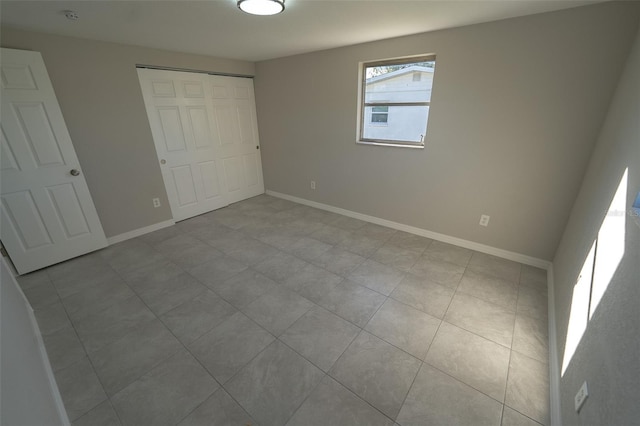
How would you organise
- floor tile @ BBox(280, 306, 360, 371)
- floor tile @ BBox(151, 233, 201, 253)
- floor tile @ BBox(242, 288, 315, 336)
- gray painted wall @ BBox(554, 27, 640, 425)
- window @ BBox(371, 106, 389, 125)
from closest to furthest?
gray painted wall @ BBox(554, 27, 640, 425) → floor tile @ BBox(280, 306, 360, 371) → floor tile @ BBox(242, 288, 315, 336) → floor tile @ BBox(151, 233, 201, 253) → window @ BBox(371, 106, 389, 125)

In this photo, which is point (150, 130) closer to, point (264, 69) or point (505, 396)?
point (264, 69)

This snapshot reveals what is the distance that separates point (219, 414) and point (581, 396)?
170 cm

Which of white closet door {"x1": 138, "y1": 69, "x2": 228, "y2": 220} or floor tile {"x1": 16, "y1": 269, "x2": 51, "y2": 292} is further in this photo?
white closet door {"x1": 138, "y1": 69, "x2": 228, "y2": 220}

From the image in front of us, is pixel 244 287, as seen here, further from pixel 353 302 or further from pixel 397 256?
pixel 397 256

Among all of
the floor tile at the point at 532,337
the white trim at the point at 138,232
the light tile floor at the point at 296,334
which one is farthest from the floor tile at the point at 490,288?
the white trim at the point at 138,232

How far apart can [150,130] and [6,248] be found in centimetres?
180

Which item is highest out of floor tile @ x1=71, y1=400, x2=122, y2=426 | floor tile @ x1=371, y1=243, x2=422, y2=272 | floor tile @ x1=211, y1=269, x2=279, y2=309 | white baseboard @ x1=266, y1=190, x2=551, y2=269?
white baseboard @ x1=266, y1=190, x2=551, y2=269

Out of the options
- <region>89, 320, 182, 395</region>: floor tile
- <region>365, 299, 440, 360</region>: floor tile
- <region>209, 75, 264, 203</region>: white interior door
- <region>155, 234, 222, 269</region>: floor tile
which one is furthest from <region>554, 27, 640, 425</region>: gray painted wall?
<region>209, 75, 264, 203</region>: white interior door

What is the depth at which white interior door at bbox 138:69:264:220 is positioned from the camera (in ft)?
10.9

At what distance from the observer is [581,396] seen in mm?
1071

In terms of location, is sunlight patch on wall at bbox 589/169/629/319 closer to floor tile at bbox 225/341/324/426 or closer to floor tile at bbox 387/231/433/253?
floor tile at bbox 225/341/324/426

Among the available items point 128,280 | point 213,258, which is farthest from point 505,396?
point 128,280

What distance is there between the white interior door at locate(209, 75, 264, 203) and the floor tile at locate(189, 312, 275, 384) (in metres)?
2.85

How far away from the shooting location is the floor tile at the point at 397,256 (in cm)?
264
